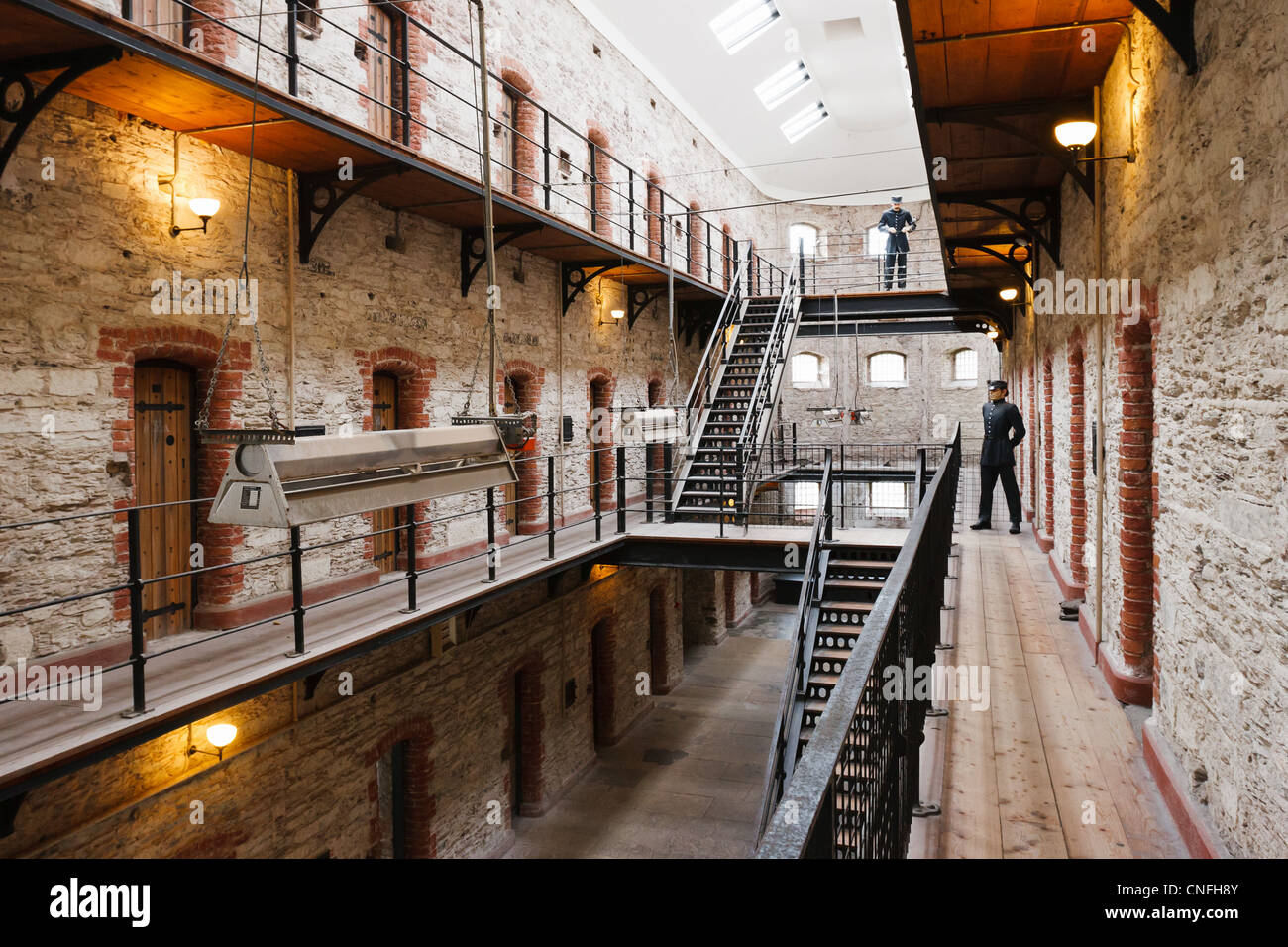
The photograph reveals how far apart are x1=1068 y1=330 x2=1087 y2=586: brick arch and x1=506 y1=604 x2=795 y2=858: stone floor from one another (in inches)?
187

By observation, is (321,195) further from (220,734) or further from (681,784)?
(681,784)

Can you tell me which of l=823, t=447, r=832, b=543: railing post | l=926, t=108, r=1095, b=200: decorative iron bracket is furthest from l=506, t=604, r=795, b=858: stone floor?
l=926, t=108, r=1095, b=200: decorative iron bracket

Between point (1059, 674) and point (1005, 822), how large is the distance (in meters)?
2.13

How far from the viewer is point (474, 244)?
929cm

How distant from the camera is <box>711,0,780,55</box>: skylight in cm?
1445

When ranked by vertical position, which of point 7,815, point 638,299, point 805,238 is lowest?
point 7,815

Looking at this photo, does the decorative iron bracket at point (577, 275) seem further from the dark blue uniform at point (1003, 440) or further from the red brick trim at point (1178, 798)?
the red brick trim at point (1178, 798)

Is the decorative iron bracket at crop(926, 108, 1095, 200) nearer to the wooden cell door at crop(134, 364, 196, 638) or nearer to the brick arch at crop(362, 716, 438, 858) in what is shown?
the wooden cell door at crop(134, 364, 196, 638)

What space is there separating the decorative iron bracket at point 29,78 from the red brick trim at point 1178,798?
20.0ft

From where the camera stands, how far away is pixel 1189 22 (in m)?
3.30

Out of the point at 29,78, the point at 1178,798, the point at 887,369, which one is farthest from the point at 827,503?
the point at 887,369

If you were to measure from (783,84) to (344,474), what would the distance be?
1627cm

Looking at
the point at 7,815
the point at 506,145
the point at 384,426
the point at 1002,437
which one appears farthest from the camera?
the point at 506,145

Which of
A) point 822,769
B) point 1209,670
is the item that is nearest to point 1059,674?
point 1209,670
